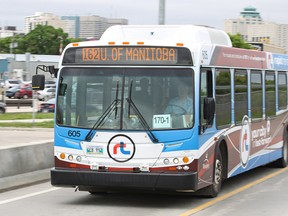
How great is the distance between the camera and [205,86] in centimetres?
1070

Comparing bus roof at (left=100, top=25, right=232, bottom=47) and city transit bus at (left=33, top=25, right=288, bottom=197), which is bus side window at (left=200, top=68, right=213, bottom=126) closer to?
city transit bus at (left=33, top=25, right=288, bottom=197)

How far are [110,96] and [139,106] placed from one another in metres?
0.46

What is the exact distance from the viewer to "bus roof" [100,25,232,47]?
A: 36.8 feet

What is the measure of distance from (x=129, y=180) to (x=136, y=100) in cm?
116

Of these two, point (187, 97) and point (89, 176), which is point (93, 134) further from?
point (187, 97)

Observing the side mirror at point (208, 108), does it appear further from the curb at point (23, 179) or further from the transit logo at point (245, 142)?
the curb at point (23, 179)

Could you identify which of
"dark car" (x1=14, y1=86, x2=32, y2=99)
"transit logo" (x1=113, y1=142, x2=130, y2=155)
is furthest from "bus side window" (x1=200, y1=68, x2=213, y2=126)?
"dark car" (x1=14, y1=86, x2=32, y2=99)

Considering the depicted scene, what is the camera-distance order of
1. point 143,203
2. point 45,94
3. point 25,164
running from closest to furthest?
1. point 143,203
2. point 25,164
3. point 45,94

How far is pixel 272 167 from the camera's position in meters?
16.8

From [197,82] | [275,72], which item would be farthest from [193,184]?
[275,72]

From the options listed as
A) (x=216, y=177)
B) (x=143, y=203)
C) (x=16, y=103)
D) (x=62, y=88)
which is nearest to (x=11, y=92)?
(x=16, y=103)

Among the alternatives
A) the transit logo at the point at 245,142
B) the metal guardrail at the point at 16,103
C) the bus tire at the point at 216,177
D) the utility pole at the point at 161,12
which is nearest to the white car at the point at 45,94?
the metal guardrail at the point at 16,103

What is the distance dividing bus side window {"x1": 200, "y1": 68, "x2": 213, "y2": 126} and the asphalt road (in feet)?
4.39

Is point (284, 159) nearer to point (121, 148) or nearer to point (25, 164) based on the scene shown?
point (25, 164)
